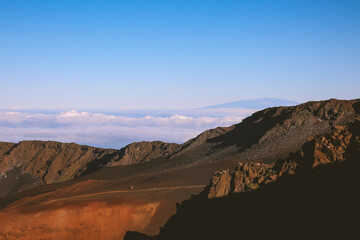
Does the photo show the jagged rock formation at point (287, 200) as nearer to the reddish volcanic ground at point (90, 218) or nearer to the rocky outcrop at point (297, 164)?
the rocky outcrop at point (297, 164)

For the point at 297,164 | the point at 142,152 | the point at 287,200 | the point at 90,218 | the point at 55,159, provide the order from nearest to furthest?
the point at 287,200 → the point at 297,164 → the point at 90,218 → the point at 142,152 → the point at 55,159

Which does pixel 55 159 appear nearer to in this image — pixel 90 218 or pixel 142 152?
pixel 142 152

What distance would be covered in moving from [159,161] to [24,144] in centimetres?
5495

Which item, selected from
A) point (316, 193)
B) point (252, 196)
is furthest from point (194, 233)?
point (316, 193)

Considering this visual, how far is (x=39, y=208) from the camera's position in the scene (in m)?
36.5

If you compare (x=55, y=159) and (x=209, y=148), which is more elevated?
(x=209, y=148)

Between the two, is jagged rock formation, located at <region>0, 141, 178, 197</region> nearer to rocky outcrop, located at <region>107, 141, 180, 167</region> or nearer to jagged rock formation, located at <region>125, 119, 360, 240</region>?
rocky outcrop, located at <region>107, 141, 180, 167</region>

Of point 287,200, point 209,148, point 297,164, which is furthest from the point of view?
point 209,148

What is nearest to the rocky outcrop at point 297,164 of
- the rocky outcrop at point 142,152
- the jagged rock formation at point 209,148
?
the jagged rock formation at point 209,148

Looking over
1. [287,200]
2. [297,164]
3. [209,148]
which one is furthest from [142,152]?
[287,200]

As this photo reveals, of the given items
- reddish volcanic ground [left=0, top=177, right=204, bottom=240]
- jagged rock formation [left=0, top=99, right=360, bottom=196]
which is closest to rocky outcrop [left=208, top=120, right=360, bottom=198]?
jagged rock formation [left=0, top=99, right=360, bottom=196]

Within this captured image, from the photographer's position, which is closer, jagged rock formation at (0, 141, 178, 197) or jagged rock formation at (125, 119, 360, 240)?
jagged rock formation at (125, 119, 360, 240)

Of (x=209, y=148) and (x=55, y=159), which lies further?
(x=55, y=159)

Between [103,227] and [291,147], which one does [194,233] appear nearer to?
[103,227]
